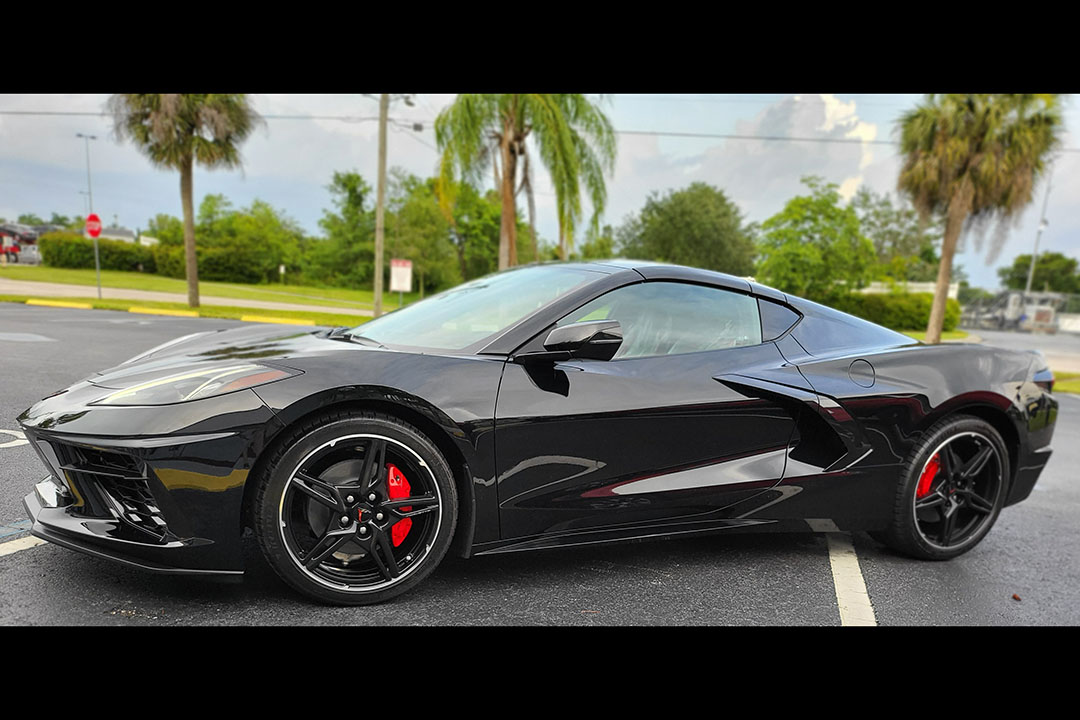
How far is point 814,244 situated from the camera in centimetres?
3547

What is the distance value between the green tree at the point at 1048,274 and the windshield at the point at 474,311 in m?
115

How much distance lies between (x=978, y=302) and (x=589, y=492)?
61894 mm

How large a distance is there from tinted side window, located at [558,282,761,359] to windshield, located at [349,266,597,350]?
0.17m

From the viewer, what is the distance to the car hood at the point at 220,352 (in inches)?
97.3

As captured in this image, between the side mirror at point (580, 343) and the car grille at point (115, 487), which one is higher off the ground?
the side mirror at point (580, 343)

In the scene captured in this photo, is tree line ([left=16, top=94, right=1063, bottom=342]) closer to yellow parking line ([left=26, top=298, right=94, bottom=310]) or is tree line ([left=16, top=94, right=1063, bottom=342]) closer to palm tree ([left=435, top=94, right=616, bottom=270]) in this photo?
palm tree ([left=435, top=94, right=616, bottom=270])

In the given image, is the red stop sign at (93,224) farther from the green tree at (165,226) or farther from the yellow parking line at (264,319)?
the green tree at (165,226)

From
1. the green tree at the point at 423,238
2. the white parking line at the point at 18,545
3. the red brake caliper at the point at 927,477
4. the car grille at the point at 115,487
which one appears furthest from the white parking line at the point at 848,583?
the green tree at the point at 423,238

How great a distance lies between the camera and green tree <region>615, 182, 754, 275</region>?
47500mm

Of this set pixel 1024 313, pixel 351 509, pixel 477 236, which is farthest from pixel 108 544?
pixel 1024 313

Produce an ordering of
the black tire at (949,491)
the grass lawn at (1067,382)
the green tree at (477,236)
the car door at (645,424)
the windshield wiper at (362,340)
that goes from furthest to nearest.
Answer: the green tree at (477,236) → the grass lawn at (1067,382) → the black tire at (949,491) → the windshield wiper at (362,340) → the car door at (645,424)

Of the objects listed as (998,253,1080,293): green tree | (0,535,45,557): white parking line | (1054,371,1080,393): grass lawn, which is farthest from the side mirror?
(998,253,1080,293): green tree

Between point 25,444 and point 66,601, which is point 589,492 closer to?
point 66,601

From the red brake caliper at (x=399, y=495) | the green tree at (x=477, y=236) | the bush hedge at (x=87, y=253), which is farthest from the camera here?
the green tree at (x=477, y=236)
